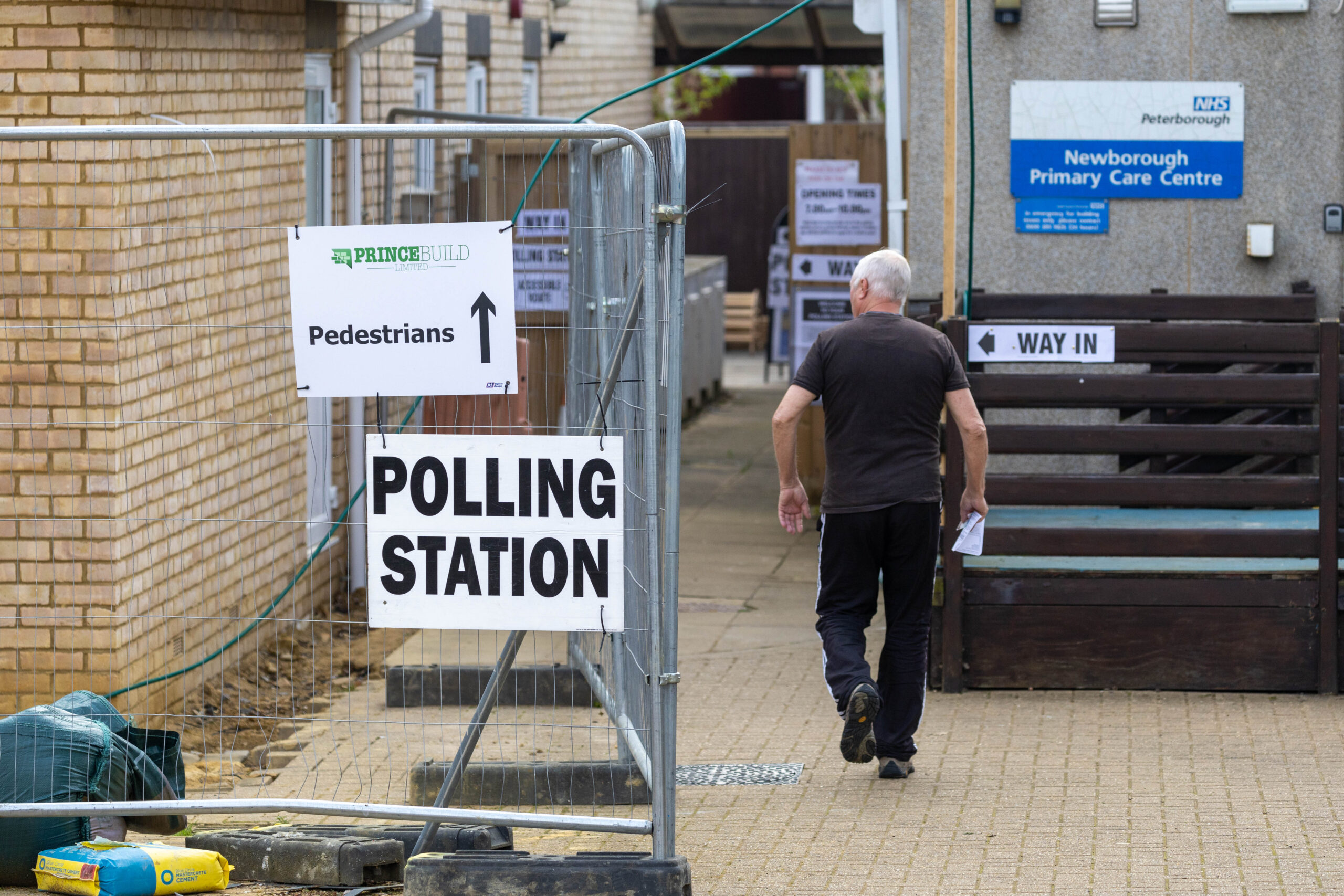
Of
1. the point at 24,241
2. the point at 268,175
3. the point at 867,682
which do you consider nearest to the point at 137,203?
the point at 24,241

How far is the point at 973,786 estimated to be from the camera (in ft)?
18.8

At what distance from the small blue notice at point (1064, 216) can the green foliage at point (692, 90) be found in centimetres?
1413

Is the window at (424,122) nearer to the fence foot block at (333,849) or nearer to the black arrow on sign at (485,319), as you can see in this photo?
the black arrow on sign at (485,319)

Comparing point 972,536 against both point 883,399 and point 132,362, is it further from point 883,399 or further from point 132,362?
point 132,362

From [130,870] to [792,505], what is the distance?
92.5 inches

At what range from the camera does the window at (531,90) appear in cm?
1338

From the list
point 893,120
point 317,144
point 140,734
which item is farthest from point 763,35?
point 140,734

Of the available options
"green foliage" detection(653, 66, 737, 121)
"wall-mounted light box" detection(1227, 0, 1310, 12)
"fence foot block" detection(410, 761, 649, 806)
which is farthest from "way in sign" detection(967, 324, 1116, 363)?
"green foliage" detection(653, 66, 737, 121)

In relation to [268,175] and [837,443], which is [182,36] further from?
[837,443]

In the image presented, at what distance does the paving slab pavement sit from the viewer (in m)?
4.92

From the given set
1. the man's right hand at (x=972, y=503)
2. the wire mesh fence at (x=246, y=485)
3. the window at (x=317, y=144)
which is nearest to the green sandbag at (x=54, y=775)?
the wire mesh fence at (x=246, y=485)

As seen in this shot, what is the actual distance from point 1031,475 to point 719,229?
15.3 metres

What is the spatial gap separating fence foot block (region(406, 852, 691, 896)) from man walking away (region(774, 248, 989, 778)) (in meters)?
1.23

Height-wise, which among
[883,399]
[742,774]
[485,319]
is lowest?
[742,774]
